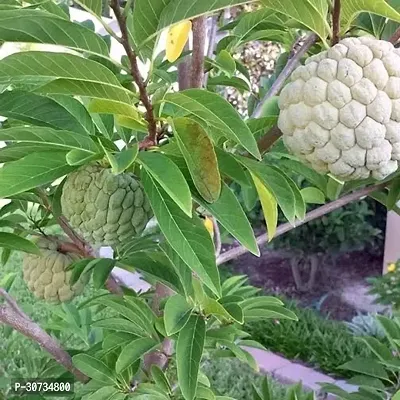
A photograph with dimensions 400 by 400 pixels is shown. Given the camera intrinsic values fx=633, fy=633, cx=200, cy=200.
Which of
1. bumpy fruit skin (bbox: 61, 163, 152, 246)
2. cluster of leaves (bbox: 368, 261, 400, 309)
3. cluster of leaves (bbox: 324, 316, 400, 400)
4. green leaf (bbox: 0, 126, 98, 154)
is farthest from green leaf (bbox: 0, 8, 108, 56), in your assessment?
cluster of leaves (bbox: 368, 261, 400, 309)

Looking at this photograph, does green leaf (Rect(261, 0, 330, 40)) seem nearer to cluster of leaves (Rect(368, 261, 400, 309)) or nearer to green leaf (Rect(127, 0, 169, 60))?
green leaf (Rect(127, 0, 169, 60))

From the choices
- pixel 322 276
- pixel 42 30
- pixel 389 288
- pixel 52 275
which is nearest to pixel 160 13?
pixel 42 30

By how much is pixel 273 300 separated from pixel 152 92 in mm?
586

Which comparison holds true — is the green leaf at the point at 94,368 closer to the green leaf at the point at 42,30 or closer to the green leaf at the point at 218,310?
the green leaf at the point at 218,310

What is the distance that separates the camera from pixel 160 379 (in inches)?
45.8

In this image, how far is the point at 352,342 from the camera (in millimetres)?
3303

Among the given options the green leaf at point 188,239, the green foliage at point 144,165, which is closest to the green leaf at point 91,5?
the green foliage at point 144,165

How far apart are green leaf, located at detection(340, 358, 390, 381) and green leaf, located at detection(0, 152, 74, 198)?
980 millimetres

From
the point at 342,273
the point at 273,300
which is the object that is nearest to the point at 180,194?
the point at 273,300

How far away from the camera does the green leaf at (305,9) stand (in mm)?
660

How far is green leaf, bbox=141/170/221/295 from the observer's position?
726mm

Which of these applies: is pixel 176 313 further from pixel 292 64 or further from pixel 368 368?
pixel 368 368

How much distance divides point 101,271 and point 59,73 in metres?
0.56

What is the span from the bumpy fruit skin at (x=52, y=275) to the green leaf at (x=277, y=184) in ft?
2.03
